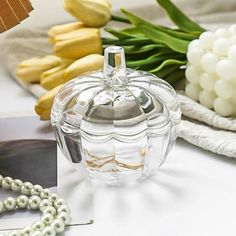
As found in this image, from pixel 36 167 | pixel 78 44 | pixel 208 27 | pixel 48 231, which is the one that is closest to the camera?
pixel 48 231

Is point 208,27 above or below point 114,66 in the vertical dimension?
below

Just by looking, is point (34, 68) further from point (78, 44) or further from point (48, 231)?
point (48, 231)

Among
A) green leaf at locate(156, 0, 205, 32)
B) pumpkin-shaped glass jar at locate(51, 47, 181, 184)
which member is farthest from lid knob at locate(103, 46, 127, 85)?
green leaf at locate(156, 0, 205, 32)

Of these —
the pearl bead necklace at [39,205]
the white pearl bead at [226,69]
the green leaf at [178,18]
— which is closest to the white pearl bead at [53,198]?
the pearl bead necklace at [39,205]

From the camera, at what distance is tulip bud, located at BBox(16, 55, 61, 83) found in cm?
79

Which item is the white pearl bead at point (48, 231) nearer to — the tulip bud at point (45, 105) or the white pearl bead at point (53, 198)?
the white pearl bead at point (53, 198)

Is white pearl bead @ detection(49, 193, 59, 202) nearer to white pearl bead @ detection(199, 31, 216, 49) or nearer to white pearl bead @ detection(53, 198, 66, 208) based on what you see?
white pearl bead @ detection(53, 198, 66, 208)

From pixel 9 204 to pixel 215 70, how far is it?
0.25m

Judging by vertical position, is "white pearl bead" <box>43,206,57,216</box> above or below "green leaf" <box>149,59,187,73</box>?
below

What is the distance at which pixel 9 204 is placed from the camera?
573 millimetres

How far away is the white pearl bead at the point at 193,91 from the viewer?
73 centimetres

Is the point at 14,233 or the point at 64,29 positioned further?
the point at 64,29

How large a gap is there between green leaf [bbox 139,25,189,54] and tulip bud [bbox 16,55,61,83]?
0.36ft

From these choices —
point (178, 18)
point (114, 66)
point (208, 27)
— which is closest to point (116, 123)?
point (114, 66)
